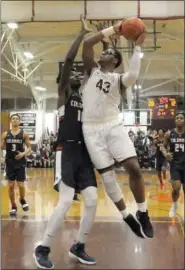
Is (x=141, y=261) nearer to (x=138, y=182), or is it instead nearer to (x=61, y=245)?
(x=61, y=245)

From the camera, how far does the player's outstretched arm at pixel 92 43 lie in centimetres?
129

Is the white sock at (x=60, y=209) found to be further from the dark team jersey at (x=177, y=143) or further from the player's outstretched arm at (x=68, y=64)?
the dark team jersey at (x=177, y=143)

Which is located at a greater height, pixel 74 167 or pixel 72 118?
pixel 72 118

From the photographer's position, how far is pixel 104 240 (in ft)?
9.64

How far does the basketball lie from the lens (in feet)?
4.14

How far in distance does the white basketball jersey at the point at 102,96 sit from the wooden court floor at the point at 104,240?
1124 mm

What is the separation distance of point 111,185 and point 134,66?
53cm

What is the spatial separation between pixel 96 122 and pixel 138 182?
0.96 feet

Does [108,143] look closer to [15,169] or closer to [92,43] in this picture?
[92,43]

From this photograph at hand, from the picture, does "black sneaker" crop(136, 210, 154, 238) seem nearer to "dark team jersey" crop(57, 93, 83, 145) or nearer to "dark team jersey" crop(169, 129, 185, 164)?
"dark team jersey" crop(57, 93, 83, 145)

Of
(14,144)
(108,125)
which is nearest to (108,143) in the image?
(108,125)

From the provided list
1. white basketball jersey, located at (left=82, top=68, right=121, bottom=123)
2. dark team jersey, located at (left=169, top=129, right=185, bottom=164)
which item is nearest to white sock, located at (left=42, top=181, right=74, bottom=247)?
white basketball jersey, located at (left=82, top=68, right=121, bottom=123)

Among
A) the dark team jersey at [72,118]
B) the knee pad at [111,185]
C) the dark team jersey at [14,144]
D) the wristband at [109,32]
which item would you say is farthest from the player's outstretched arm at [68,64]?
the dark team jersey at [14,144]

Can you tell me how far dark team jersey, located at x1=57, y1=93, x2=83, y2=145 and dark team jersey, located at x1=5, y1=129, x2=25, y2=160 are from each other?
97cm
